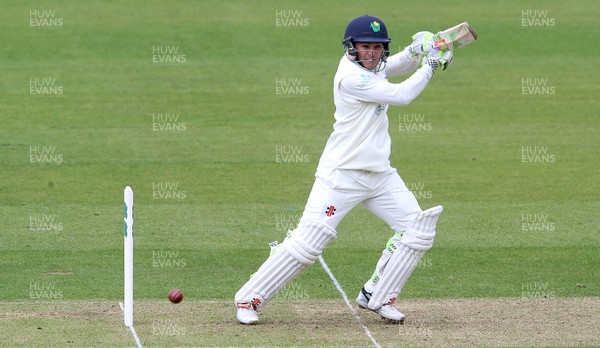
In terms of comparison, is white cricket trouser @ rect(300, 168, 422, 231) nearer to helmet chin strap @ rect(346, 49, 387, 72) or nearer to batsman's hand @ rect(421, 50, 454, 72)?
helmet chin strap @ rect(346, 49, 387, 72)

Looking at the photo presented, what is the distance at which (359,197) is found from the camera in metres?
10.4

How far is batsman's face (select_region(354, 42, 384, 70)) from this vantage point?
10.3 meters

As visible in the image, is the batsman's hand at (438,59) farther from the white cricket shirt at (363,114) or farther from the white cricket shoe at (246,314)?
the white cricket shoe at (246,314)

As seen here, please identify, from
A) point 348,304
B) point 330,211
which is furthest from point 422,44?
point 348,304

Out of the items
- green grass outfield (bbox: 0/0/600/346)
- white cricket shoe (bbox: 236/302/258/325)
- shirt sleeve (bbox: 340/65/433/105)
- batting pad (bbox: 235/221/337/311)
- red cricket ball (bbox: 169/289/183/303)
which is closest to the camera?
shirt sleeve (bbox: 340/65/433/105)

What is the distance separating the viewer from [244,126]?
65.4 feet

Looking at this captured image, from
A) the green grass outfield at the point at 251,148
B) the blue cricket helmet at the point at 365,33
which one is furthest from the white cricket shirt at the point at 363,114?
the green grass outfield at the point at 251,148

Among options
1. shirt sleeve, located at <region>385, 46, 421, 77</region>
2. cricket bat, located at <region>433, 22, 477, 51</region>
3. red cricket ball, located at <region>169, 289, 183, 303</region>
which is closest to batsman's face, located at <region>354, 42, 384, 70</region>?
shirt sleeve, located at <region>385, 46, 421, 77</region>

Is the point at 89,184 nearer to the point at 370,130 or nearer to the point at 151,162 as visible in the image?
the point at 151,162

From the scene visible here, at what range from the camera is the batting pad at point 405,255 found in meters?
10.3

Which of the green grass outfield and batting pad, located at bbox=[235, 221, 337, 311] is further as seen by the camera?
the green grass outfield

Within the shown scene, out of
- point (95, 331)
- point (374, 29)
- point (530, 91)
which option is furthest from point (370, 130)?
point (530, 91)

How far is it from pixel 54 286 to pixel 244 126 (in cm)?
858

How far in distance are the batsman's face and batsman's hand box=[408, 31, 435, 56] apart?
1.27ft
